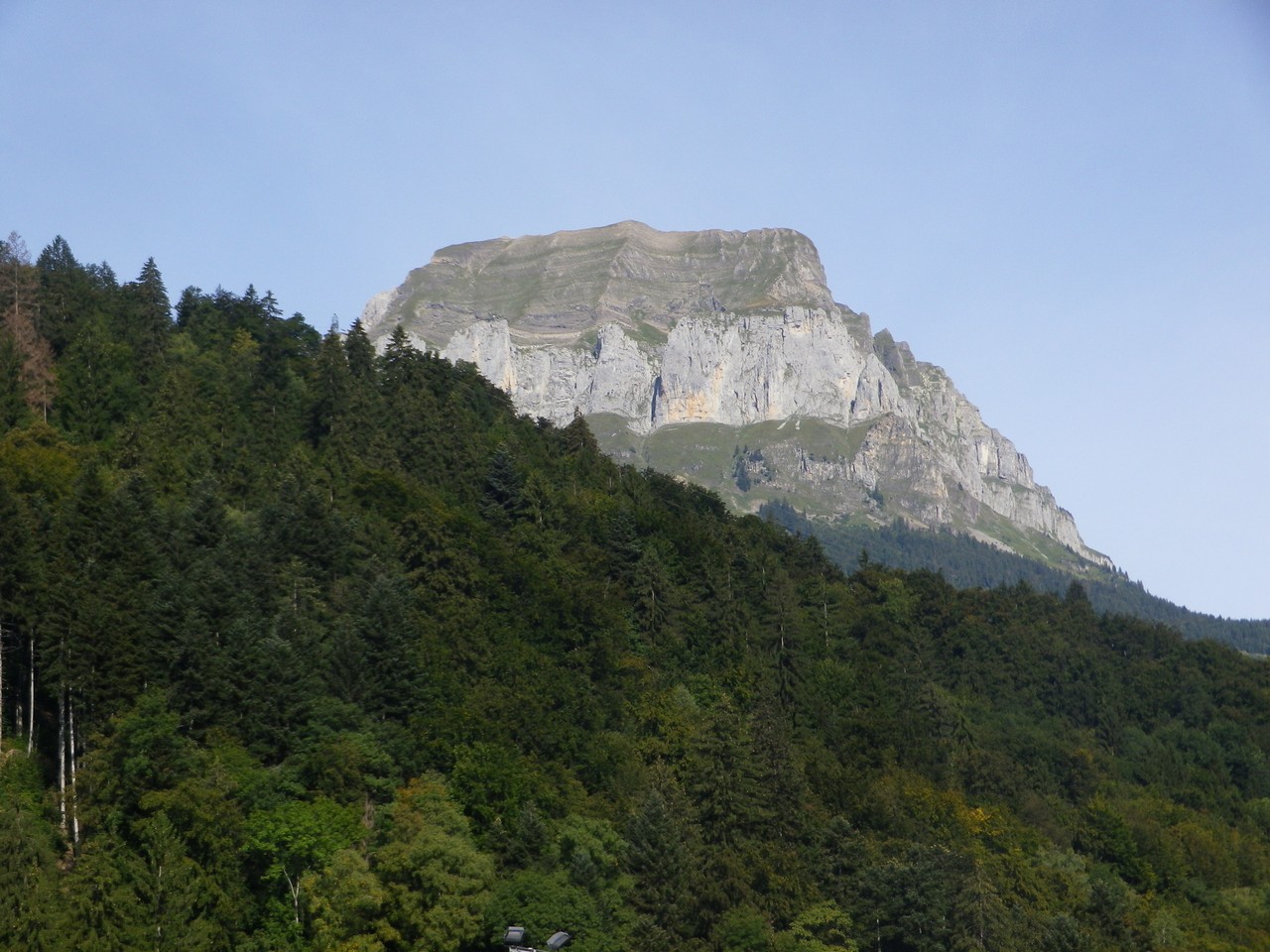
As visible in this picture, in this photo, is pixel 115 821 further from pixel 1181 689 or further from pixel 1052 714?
pixel 1181 689

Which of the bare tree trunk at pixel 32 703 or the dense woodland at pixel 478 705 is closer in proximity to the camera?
the dense woodland at pixel 478 705

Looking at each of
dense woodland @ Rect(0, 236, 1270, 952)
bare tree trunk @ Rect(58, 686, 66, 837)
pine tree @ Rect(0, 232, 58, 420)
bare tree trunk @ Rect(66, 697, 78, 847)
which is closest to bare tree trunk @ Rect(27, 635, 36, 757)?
dense woodland @ Rect(0, 236, 1270, 952)

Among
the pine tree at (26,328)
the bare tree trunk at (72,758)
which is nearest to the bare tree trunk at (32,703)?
the bare tree trunk at (72,758)

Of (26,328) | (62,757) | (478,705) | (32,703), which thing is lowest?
(478,705)

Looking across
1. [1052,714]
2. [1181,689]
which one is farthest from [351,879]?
[1181,689]

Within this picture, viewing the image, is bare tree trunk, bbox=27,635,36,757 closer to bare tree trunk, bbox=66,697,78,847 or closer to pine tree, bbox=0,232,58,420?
bare tree trunk, bbox=66,697,78,847

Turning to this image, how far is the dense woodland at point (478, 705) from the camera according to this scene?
57.0 metres

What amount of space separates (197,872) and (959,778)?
65.9 meters

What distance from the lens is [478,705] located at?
73.9 metres

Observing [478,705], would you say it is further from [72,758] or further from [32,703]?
[32,703]

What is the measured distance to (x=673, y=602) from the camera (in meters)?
105

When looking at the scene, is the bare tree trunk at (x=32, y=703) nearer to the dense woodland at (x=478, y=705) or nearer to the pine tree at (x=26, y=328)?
the dense woodland at (x=478, y=705)

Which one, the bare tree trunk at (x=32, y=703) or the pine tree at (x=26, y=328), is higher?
the pine tree at (x=26, y=328)

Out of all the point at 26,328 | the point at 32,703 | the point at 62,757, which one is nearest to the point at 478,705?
the point at 32,703
